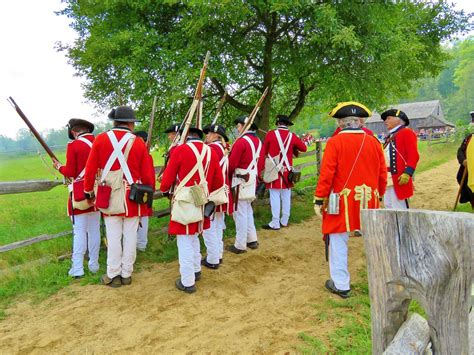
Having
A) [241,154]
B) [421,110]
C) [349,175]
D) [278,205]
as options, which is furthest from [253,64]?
[421,110]

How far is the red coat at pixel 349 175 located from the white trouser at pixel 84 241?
312 cm

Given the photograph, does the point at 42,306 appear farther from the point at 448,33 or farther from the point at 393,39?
the point at 448,33

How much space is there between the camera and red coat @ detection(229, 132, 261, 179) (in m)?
A: 6.26

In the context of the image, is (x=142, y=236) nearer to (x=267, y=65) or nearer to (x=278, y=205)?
(x=278, y=205)

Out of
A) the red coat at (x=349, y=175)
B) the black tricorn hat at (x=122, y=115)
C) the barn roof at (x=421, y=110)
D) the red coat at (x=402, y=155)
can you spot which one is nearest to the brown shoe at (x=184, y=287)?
the red coat at (x=349, y=175)

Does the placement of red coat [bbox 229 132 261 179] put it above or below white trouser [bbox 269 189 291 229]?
above

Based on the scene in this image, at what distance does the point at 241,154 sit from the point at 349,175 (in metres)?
2.46

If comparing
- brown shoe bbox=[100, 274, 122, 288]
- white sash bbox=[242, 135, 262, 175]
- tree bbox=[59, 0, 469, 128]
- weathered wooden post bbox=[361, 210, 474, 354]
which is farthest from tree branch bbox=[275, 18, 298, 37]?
weathered wooden post bbox=[361, 210, 474, 354]

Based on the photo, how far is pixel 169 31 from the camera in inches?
283

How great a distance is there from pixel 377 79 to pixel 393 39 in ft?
3.07

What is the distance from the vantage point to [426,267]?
1555mm

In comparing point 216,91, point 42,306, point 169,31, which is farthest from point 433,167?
point 42,306

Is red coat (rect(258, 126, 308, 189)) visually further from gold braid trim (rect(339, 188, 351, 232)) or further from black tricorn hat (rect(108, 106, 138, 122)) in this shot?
black tricorn hat (rect(108, 106, 138, 122))

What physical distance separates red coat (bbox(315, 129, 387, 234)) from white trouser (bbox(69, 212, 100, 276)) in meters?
3.12
